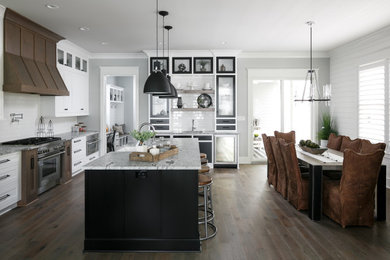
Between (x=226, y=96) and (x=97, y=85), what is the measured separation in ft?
11.0

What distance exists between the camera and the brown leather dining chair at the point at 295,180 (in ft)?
13.5

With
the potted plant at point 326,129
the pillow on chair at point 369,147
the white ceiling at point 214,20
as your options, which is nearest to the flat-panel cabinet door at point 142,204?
the white ceiling at point 214,20

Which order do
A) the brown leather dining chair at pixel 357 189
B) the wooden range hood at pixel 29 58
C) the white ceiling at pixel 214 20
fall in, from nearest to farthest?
the brown leather dining chair at pixel 357 189
the white ceiling at pixel 214 20
the wooden range hood at pixel 29 58

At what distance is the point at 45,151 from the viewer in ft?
16.1

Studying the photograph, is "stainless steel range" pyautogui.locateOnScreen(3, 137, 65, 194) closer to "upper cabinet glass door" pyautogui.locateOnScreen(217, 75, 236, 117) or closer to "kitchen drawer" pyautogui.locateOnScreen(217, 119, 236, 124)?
"kitchen drawer" pyautogui.locateOnScreen(217, 119, 236, 124)

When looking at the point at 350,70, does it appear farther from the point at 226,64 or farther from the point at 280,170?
the point at 280,170

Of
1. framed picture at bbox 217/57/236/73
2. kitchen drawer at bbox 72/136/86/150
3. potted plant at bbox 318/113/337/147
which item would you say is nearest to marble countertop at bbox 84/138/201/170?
kitchen drawer at bbox 72/136/86/150

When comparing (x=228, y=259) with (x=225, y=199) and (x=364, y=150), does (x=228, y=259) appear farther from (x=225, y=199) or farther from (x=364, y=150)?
(x=364, y=150)

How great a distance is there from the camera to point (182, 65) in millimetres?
7508

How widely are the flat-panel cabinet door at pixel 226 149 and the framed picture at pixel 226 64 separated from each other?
1663 mm

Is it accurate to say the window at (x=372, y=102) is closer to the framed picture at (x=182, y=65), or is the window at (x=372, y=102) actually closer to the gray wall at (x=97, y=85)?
the framed picture at (x=182, y=65)

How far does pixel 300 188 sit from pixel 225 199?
A: 1180mm

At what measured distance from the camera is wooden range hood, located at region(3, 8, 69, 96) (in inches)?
176

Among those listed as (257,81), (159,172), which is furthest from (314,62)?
(159,172)
